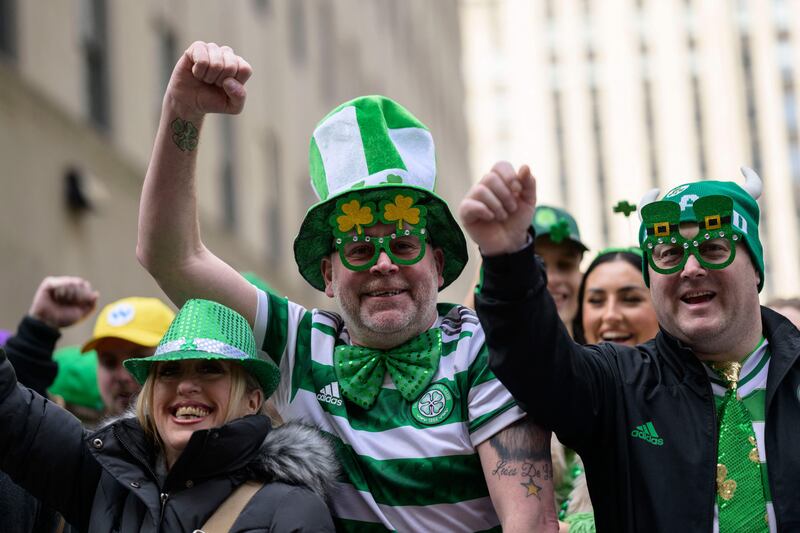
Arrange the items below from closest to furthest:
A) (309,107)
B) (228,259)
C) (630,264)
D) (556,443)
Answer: (556,443) < (630,264) < (228,259) < (309,107)

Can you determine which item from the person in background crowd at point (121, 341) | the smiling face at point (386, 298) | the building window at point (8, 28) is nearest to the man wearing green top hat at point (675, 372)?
the smiling face at point (386, 298)

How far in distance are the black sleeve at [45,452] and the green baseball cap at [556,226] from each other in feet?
8.66

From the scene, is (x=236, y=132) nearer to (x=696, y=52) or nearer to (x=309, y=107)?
(x=309, y=107)

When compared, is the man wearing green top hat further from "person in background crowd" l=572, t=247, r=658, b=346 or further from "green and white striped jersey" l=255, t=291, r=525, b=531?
"person in background crowd" l=572, t=247, r=658, b=346

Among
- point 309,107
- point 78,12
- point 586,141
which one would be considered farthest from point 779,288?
point 78,12

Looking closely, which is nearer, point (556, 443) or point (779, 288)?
point (556, 443)

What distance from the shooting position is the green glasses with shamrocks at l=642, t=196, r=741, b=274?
4.15m

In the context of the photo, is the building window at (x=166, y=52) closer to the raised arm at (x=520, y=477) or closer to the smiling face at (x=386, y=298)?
the smiling face at (x=386, y=298)

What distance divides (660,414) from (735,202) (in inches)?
30.2

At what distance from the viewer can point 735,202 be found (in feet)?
14.0

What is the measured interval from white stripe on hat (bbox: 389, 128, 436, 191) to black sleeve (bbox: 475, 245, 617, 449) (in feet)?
2.61

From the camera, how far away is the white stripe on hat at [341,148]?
14.6ft

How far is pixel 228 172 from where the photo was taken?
1986 centimetres

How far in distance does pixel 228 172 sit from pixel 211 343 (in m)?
16.0
